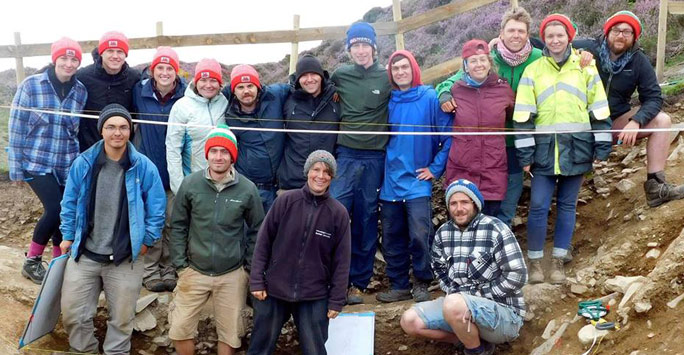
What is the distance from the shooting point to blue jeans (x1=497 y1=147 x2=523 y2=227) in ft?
20.1

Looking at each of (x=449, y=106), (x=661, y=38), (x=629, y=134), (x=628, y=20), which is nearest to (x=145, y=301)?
(x=449, y=106)

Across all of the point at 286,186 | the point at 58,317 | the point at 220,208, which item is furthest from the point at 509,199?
the point at 58,317

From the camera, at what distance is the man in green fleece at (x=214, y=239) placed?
5.50 meters

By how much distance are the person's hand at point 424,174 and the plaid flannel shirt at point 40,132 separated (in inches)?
140

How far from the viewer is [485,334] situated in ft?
17.2

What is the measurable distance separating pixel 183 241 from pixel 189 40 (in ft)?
19.6

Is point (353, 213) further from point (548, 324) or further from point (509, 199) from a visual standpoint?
point (548, 324)

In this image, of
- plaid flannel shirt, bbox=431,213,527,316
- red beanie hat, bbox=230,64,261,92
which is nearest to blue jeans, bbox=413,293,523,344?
plaid flannel shirt, bbox=431,213,527,316

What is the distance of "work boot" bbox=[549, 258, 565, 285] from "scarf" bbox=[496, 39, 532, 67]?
200cm

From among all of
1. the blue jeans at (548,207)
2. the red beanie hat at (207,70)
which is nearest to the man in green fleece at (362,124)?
the red beanie hat at (207,70)

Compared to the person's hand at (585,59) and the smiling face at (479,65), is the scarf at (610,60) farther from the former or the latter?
the smiling face at (479,65)

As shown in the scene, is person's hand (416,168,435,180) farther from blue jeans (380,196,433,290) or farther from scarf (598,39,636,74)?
scarf (598,39,636,74)

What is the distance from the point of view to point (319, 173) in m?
5.18

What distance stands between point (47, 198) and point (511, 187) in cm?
465
